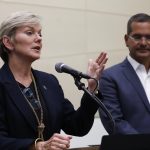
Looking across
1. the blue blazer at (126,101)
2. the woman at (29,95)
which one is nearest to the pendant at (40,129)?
the woman at (29,95)

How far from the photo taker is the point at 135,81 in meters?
3.26

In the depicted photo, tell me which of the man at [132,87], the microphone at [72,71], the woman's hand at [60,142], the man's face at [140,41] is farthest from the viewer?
the man's face at [140,41]

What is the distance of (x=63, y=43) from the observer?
427 cm

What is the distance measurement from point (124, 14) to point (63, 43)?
2.95 ft

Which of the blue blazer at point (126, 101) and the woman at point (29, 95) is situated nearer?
the woman at point (29, 95)

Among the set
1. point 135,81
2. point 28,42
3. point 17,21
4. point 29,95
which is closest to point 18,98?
point 29,95

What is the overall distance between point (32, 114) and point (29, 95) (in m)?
0.13

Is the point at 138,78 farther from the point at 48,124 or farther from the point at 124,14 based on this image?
the point at 124,14

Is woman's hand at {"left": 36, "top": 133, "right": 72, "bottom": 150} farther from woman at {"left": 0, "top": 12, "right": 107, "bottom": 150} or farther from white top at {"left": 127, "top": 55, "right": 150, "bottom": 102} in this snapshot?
white top at {"left": 127, "top": 55, "right": 150, "bottom": 102}

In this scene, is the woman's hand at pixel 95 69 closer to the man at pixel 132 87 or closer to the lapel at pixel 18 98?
the lapel at pixel 18 98

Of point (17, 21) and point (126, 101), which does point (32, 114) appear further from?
point (126, 101)

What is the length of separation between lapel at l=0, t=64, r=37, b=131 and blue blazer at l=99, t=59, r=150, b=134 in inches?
27.0

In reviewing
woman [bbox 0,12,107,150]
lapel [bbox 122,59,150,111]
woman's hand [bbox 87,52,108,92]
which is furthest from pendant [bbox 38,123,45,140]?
lapel [bbox 122,59,150,111]

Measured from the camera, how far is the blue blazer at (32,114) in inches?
98.2
